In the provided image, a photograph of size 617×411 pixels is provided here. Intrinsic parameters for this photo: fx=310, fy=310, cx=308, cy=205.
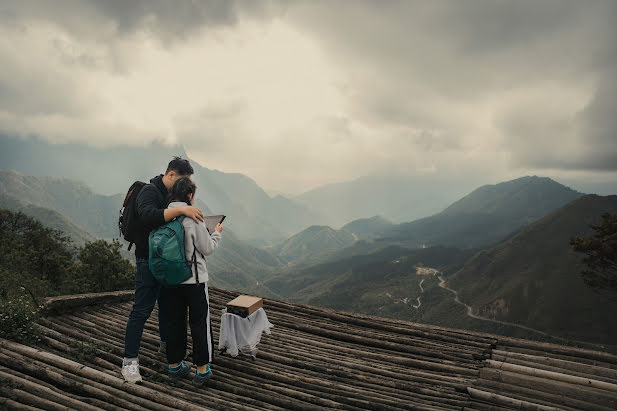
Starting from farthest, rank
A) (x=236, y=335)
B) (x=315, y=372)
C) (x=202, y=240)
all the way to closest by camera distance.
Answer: (x=236, y=335), (x=315, y=372), (x=202, y=240)

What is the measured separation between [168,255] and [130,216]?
2.89 ft

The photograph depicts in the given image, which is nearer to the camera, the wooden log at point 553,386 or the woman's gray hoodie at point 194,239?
the woman's gray hoodie at point 194,239

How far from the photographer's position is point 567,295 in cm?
8712

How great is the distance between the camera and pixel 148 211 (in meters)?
3.65

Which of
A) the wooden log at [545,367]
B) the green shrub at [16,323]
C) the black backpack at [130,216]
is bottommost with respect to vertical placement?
the green shrub at [16,323]

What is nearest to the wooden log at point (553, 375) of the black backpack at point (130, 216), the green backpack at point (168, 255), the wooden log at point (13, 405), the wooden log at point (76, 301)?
the green backpack at point (168, 255)

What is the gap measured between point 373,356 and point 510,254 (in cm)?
14491

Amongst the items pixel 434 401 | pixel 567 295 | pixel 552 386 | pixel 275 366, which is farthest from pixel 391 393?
pixel 567 295

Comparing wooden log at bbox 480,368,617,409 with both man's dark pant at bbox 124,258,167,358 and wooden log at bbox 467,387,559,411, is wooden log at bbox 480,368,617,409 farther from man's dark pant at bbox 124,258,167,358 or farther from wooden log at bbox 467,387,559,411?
man's dark pant at bbox 124,258,167,358

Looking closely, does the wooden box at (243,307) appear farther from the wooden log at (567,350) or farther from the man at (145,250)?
the wooden log at (567,350)

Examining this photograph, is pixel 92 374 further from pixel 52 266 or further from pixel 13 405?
pixel 52 266

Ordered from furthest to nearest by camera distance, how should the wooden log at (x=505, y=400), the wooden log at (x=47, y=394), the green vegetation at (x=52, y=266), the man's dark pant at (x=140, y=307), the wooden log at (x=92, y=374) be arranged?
the green vegetation at (x=52, y=266) → the man's dark pant at (x=140, y=307) → the wooden log at (x=505, y=400) → the wooden log at (x=92, y=374) → the wooden log at (x=47, y=394)

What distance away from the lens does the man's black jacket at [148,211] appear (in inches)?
143

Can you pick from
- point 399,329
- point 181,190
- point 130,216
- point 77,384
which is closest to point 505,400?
point 399,329
